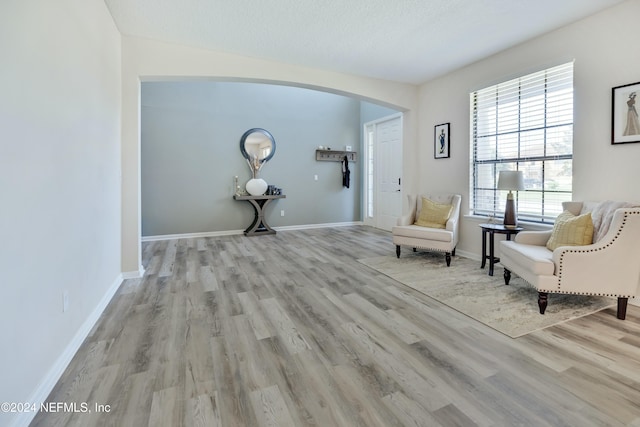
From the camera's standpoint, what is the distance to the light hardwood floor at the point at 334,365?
4.50ft

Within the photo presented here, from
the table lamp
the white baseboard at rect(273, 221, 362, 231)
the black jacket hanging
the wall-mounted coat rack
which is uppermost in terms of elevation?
the wall-mounted coat rack

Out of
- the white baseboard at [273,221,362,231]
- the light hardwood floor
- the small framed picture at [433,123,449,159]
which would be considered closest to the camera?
the light hardwood floor

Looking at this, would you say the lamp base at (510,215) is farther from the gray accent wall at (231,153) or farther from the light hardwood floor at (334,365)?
the gray accent wall at (231,153)

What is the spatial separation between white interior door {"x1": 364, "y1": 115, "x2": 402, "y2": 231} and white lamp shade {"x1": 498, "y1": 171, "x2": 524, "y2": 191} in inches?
106

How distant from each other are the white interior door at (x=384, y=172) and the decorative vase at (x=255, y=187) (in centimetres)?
249

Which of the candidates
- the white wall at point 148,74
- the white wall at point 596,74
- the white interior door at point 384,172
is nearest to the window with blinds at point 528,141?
the white wall at point 596,74

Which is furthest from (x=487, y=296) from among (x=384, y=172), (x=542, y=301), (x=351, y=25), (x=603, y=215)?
(x=384, y=172)

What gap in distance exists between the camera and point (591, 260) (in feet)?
7.56

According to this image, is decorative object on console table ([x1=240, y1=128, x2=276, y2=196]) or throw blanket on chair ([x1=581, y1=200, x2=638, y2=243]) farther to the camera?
decorative object on console table ([x1=240, y1=128, x2=276, y2=196])

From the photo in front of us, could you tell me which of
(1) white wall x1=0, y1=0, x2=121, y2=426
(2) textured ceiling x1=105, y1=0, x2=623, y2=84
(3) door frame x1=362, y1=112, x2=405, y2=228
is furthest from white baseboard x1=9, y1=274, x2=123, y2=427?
(3) door frame x1=362, y1=112, x2=405, y2=228

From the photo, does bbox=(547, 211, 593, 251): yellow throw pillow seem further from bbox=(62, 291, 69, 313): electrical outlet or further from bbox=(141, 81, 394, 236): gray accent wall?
bbox=(141, 81, 394, 236): gray accent wall

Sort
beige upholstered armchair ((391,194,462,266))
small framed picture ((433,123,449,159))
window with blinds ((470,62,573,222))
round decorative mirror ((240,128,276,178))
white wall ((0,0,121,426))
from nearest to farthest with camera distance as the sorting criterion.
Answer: white wall ((0,0,121,426)) → window with blinds ((470,62,573,222)) → beige upholstered armchair ((391,194,462,266)) → small framed picture ((433,123,449,159)) → round decorative mirror ((240,128,276,178))

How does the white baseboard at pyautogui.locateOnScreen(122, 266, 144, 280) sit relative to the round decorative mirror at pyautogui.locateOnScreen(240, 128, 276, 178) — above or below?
below

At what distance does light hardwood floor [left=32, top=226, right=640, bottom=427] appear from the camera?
4.50 feet
